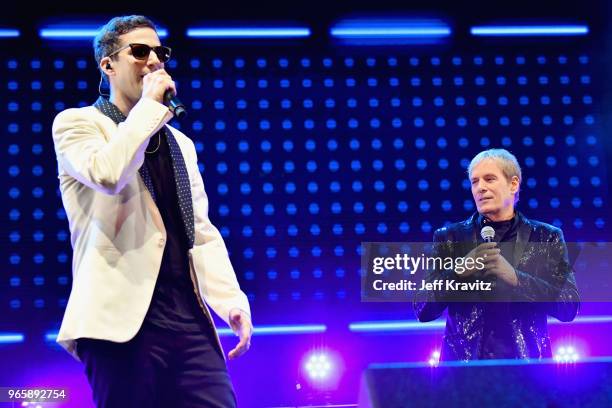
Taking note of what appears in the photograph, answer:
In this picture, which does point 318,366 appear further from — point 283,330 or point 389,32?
point 389,32

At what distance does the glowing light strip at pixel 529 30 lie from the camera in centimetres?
461

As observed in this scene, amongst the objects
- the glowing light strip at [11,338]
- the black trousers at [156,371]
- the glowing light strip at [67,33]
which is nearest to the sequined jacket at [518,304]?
the black trousers at [156,371]

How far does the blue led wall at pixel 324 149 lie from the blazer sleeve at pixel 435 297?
4.76 feet

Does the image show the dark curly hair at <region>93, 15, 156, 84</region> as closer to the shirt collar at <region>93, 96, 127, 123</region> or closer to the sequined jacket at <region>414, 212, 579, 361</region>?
the shirt collar at <region>93, 96, 127, 123</region>

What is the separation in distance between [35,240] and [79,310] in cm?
282

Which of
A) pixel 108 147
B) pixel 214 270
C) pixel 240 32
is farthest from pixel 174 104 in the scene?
pixel 240 32

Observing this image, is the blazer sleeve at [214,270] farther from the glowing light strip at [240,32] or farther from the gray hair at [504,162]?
the glowing light strip at [240,32]

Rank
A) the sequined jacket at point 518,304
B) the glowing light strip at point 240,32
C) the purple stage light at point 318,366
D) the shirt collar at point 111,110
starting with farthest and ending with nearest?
1. the glowing light strip at point 240,32
2. the purple stage light at point 318,366
3. the sequined jacket at point 518,304
4. the shirt collar at point 111,110

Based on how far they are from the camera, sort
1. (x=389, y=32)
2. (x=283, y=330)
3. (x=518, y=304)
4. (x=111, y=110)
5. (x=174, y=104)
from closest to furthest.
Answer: (x=174, y=104) < (x=111, y=110) < (x=518, y=304) < (x=283, y=330) < (x=389, y=32)

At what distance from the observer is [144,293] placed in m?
1.64

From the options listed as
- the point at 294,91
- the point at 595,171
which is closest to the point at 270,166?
the point at 294,91

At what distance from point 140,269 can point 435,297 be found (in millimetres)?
1432

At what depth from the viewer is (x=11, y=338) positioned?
13.6ft

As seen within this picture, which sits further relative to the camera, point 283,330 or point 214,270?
point 283,330
